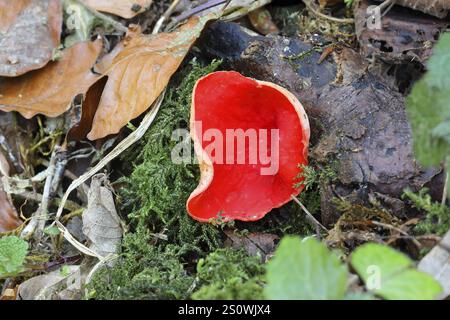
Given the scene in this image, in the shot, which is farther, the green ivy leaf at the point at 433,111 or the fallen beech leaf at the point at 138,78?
the fallen beech leaf at the point at 138,78

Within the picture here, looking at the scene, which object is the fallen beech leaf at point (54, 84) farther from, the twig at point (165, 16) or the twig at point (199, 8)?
the twig at point (199, 8)

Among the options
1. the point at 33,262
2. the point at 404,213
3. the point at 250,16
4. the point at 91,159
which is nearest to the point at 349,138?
the point at 404,213

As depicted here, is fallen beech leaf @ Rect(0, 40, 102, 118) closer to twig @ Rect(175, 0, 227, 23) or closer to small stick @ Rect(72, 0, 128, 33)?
small stick @ Rect(72, 0, 128, 33)

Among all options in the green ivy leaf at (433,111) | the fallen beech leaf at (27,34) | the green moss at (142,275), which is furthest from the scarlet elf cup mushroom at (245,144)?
the fallen beech leaf at (27,34)

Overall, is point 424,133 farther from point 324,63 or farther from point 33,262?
point 33,262

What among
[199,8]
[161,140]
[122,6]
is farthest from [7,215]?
[199,8]
